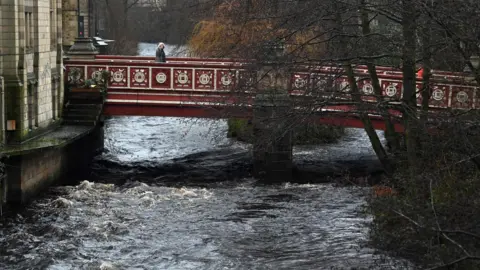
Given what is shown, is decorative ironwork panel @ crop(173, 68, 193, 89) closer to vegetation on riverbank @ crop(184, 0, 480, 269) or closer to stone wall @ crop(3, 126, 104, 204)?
stone wall @ crop(3, 126, 104, 204)

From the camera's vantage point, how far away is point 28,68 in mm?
20875

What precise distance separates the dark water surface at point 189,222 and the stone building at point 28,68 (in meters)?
1.94

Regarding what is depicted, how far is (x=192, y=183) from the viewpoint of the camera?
2308 centimetres

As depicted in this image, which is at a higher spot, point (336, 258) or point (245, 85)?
point (245, 85)

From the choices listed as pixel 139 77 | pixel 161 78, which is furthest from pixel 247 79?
pixel 139 77

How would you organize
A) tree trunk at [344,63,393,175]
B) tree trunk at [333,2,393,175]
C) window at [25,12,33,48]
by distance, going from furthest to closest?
window at [25,12,33,48]
tree trunk at [344,63,393,175]
tree trunk at [333,2,393,175]

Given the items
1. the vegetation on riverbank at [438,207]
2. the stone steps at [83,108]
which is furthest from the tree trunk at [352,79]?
the stone steps at [83,108]

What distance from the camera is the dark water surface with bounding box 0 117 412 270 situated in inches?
581

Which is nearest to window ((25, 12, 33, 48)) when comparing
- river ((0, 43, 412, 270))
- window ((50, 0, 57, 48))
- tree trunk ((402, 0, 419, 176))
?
window ((50, 0, 57, 48))

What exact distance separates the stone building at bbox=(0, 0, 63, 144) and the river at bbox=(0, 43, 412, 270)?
1933 millimetres

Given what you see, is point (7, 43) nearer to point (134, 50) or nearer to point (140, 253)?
point (140, 253)

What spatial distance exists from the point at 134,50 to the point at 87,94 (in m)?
28.1

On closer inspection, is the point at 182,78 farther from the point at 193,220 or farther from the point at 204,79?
the point at 193,220

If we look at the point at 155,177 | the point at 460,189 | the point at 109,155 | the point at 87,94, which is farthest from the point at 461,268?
the point at 109,155
